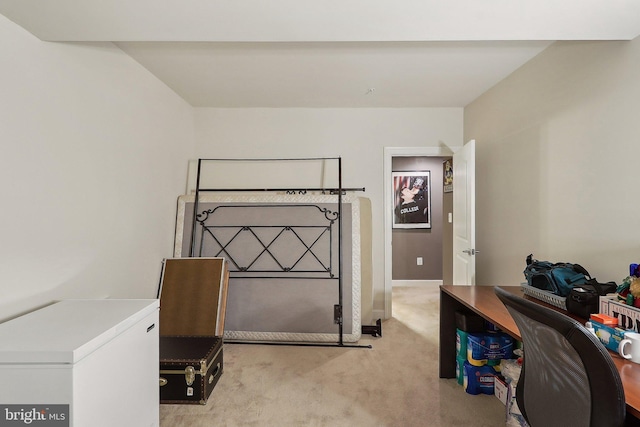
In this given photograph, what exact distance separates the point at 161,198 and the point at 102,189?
0.87 m

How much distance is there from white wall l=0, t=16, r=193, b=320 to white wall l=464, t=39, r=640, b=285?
3.04 m

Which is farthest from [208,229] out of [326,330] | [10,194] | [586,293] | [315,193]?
[586,293]

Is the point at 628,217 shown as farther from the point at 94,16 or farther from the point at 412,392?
the point at 94,16

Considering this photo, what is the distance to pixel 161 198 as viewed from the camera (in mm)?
3098

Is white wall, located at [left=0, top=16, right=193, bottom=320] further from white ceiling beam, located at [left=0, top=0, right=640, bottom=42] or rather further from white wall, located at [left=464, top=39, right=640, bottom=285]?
white wall, located at [left=464, top=39, right=640, bottom=285]

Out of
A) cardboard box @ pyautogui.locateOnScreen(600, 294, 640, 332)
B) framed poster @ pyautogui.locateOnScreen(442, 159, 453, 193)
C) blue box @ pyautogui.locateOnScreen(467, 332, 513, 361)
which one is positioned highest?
framed poster @ pyautogui.locateOnScreen(442, 159, 453, 193)

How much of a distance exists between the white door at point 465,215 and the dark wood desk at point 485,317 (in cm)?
63

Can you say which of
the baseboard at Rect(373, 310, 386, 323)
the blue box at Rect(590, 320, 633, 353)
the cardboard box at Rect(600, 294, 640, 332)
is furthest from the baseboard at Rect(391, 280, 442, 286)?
the blue box at Rect(590, 320, 633, 353)

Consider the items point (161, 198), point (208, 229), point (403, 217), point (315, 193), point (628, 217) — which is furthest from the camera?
point (403, 217)

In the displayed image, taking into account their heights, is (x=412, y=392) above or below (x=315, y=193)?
below

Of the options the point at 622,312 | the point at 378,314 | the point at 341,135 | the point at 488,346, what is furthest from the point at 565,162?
the point at 378,314

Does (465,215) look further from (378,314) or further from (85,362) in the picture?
(85,362)

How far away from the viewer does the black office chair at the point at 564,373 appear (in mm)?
894

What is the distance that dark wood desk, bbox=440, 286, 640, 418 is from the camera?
3.54 ft
